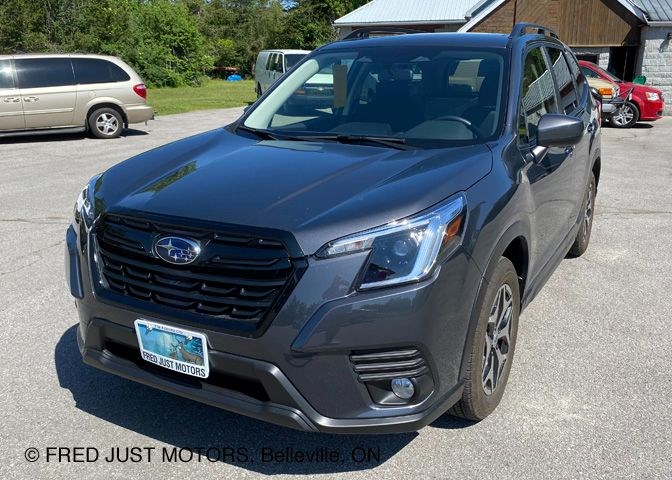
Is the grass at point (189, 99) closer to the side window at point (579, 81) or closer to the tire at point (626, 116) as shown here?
the tire at point (626, 116)

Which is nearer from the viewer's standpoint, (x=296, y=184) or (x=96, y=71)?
(x=296, y=184)

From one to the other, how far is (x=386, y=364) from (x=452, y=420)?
919mm

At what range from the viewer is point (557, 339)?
167 inches

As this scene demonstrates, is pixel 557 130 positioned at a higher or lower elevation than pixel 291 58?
higher

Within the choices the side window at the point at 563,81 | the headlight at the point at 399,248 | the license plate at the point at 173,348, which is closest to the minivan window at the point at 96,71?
the side window at the point at 563,81

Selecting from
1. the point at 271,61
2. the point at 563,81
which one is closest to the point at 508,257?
the point at 563,81

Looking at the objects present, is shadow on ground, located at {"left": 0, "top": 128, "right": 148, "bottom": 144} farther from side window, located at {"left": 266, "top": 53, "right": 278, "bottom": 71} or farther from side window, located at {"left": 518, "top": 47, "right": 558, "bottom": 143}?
side window, located at {"left": 518, "top": 47, "right": 558, "bottom": 143}

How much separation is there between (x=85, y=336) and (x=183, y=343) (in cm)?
64

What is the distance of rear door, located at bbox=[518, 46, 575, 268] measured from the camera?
3.64m

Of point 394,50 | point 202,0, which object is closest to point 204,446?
point 394,50

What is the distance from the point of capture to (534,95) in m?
4.03

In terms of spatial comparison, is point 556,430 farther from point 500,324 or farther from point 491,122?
point 491,122

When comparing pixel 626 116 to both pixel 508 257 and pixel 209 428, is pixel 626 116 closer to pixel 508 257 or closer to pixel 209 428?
pixel 508 257

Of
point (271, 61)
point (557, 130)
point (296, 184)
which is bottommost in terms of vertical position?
point (271, 61)
